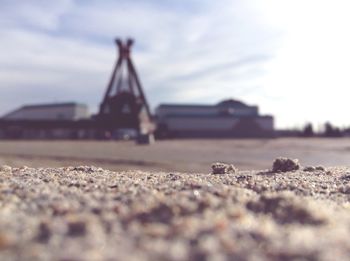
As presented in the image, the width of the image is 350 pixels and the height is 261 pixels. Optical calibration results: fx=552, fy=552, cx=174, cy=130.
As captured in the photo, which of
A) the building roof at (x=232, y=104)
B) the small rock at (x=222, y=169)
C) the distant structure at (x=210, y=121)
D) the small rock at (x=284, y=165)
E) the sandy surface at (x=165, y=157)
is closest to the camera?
the small rock at (x=222, y=169)

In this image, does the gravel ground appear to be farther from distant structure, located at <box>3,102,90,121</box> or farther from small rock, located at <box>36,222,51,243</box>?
distant structure, located at <box>3,102,90,121</box>

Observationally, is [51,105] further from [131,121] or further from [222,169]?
[222,169]

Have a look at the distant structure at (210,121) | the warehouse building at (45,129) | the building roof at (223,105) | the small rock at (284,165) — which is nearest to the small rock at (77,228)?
the small rock at (284,165)

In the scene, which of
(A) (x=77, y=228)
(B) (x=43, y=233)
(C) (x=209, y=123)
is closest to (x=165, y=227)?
(A) (x=77, y=228)

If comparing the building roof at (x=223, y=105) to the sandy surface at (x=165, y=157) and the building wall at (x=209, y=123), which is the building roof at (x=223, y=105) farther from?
the sandy surface at (x=165, y=157)

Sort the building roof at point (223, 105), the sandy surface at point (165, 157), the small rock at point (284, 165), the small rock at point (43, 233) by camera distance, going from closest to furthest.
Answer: the small rock at point (43, 233)
the small rock at point (284, 165)
the sandy surface at point (165, 157)
the building roof at point (223, 105)

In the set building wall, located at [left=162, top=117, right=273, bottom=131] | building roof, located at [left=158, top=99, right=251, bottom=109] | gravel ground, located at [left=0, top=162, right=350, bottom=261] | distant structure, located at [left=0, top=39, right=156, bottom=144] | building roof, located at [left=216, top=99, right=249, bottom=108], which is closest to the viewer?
gravel ground, located at [left=0, top=162, right=350, bottom=261]

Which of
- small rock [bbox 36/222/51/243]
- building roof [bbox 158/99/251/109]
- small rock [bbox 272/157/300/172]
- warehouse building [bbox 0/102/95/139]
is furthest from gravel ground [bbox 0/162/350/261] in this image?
building roof [bbox 158/99/251/109]

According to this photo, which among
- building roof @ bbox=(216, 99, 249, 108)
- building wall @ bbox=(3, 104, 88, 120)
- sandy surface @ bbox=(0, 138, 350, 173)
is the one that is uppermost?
building roof @ bbox=(216, 99, 249, 108)
